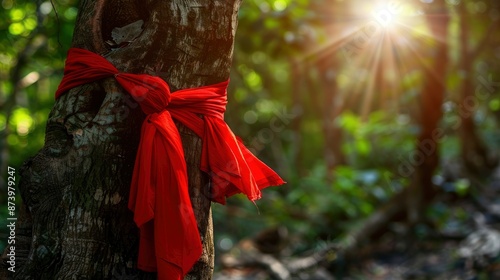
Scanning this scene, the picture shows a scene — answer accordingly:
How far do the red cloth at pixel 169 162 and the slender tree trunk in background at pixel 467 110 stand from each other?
755 centimetres

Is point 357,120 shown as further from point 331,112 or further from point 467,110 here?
point 331,112

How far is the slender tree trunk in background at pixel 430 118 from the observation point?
7.96 metres

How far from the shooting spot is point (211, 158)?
287 centimetres

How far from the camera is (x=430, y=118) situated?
26.6ft

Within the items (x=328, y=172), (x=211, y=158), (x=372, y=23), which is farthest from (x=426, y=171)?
(x=211, y=158)

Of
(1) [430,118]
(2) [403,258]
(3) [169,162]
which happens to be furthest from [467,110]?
(3) [169,162]

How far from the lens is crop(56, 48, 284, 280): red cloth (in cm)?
262

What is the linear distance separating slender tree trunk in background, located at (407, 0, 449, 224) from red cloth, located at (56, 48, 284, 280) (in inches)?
221

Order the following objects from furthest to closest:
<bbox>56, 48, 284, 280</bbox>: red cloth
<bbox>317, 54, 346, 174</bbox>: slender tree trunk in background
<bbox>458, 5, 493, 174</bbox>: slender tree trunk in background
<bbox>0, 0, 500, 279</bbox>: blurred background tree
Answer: <bbox>317, 54, 346, 174</bbox>: slender tree trunk in background → <bbox>458, 5, 493, 174</bbox>: slender tree trunk in background → <bbox>0, 0, 500, 279</bbox>: blurred background tree → <bbox>56, 48, 284, 280</bbox>: red cloth

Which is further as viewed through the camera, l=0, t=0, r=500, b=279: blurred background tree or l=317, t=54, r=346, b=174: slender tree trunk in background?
l=317, t=54, r=346, b=174: slender tree trunk in background

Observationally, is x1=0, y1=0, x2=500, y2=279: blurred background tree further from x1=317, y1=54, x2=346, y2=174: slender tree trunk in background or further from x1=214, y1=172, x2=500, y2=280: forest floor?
x1=317, y1=54, x2=346, y2=174: slender tree trunk in background

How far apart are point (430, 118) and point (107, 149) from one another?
615 cm

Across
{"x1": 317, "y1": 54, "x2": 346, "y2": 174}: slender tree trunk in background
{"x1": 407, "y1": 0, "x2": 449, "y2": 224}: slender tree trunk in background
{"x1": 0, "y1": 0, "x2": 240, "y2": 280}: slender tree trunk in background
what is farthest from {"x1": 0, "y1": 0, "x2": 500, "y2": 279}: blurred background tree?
{"x1": 0, "y1": 0, "x2": 240, "y2": 280}: slender tree trunk in background

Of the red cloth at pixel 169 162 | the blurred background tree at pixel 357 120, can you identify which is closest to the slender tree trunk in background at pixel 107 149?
the red cloth at pixel 169 162
